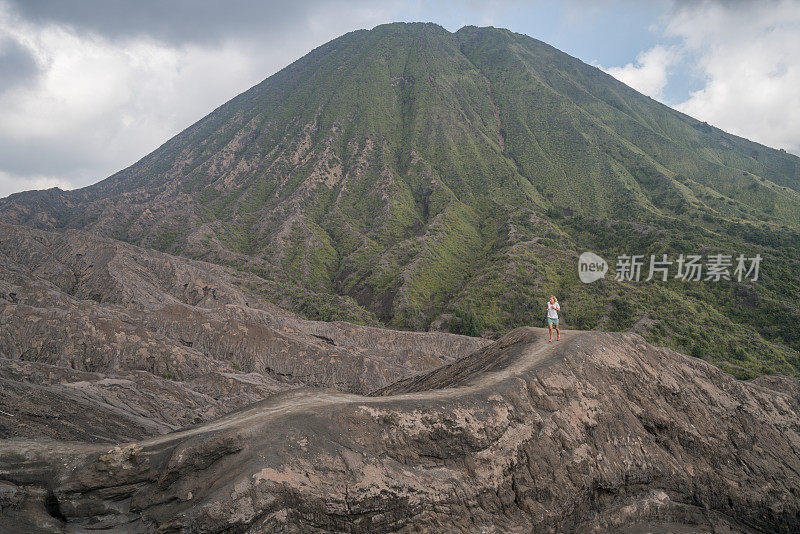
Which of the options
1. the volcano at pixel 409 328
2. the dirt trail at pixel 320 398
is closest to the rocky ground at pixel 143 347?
the volcano at pixel 409 328

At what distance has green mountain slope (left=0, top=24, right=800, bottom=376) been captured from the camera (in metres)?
70.2

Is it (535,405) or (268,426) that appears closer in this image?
(268,426)

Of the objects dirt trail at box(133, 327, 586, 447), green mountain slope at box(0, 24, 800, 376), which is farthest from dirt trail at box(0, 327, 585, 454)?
green mountain slope at box(0, 24, 800, 376)

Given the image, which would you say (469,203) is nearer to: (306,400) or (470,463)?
(306,400)

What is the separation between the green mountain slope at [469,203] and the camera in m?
70.2

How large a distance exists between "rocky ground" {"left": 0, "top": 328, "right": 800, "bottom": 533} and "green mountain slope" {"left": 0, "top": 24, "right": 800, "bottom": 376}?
43.9 m

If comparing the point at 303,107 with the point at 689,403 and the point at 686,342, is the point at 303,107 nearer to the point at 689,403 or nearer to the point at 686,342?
the point at 686,342

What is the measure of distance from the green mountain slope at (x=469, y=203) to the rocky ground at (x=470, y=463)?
43.9 metres

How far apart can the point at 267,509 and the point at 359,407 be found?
10.8ft

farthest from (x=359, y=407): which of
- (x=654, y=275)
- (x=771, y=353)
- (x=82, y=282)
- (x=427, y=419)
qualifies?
(x=654, y=275)

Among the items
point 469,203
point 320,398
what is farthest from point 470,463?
point 469,203

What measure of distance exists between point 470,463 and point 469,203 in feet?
379

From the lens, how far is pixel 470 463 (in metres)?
10.8

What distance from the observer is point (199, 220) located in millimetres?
116250
